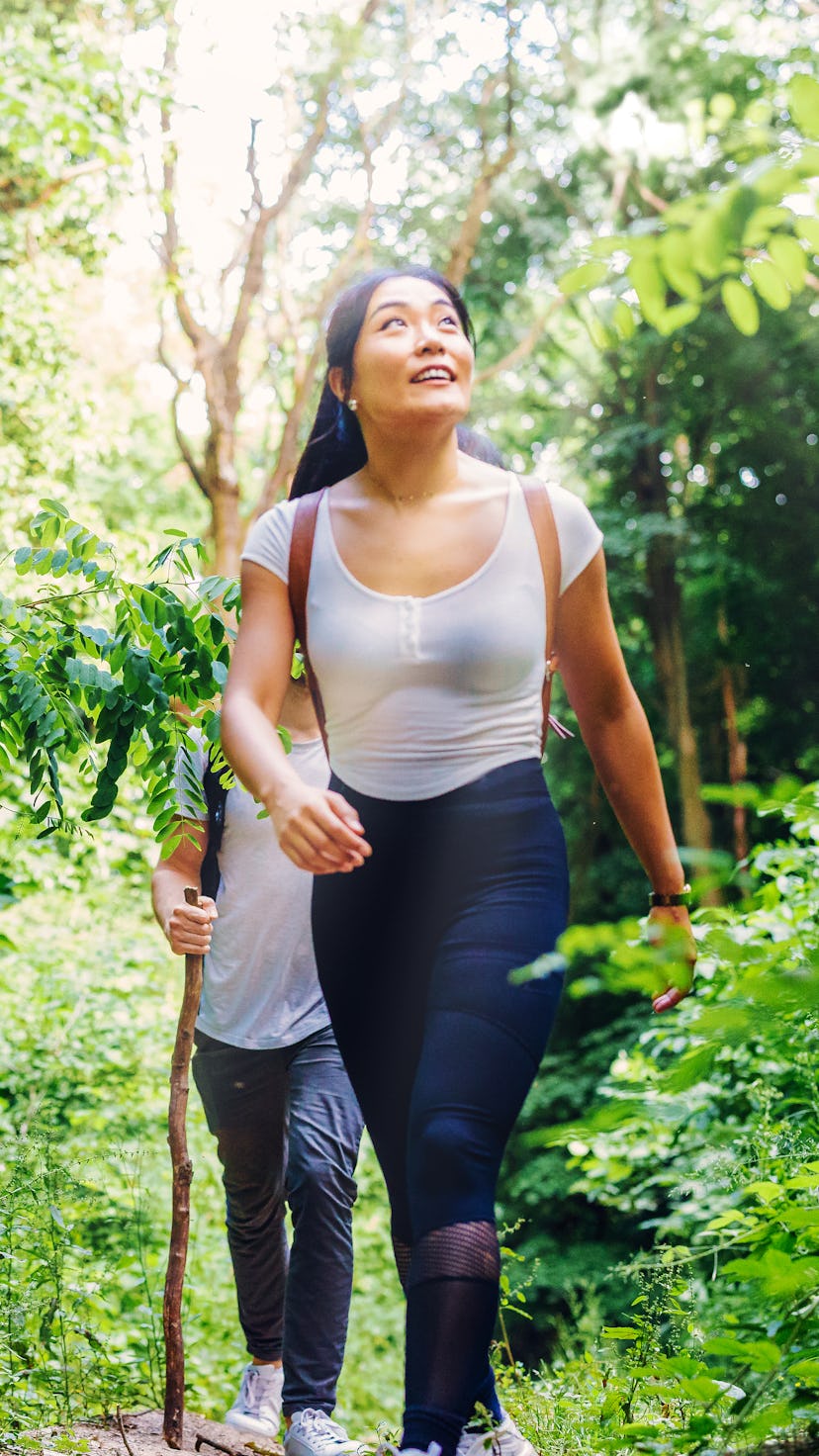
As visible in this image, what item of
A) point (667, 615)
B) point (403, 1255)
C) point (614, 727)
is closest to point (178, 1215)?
point (403, 1255)

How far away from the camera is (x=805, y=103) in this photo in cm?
121

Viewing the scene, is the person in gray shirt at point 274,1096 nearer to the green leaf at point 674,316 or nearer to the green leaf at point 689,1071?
the green leaf at point 689,1071

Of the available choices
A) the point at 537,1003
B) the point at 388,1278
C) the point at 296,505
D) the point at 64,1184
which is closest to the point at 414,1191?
the point at 537,1003

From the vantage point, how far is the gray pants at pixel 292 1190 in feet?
10.3

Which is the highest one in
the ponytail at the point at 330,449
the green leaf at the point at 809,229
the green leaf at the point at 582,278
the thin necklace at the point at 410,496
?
the green leaf at the point at 809,229

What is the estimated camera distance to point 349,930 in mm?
2293

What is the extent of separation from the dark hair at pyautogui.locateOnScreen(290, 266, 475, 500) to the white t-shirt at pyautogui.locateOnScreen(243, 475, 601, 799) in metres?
0.47

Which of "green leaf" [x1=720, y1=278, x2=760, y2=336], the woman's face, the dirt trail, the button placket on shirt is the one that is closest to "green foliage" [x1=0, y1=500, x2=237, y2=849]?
the woman's face

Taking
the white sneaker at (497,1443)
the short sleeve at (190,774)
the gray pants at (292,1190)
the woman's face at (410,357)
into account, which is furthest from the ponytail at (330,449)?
the white sneaker at (497,1443)

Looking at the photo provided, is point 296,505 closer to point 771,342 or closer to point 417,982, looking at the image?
point 417,982

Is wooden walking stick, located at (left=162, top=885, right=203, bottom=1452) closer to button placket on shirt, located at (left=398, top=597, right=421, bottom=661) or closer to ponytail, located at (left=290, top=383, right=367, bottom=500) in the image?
ponytail, located at (left=290, top=383, right=367, bottom=500)

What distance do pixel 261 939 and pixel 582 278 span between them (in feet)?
7.74

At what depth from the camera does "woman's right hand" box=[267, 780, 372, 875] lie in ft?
6.38

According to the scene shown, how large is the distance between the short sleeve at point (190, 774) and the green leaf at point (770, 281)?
1.63 metres
